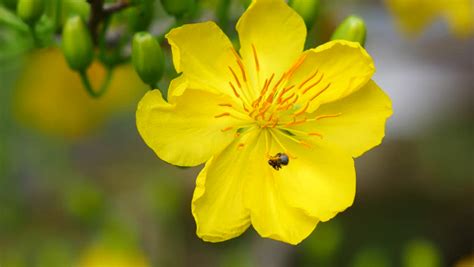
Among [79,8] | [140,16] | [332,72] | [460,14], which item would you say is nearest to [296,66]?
[332,72]

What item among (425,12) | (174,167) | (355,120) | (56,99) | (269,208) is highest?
(355,120)

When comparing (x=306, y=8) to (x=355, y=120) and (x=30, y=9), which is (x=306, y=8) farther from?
(x=30, y=9)

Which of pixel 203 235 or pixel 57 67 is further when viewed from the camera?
pixel 57 67

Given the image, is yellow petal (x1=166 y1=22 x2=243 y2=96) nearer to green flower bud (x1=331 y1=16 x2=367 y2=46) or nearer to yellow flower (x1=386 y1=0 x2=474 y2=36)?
green flower bud (x1=331 y1=16 x2=367 y2=46)

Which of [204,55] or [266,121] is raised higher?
[204,55]

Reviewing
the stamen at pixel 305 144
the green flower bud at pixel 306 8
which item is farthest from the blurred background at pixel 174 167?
the stamen at pixel 305 144

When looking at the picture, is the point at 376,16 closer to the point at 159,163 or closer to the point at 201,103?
the point at 159,163

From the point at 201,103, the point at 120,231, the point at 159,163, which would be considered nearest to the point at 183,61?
the point at 201,103
